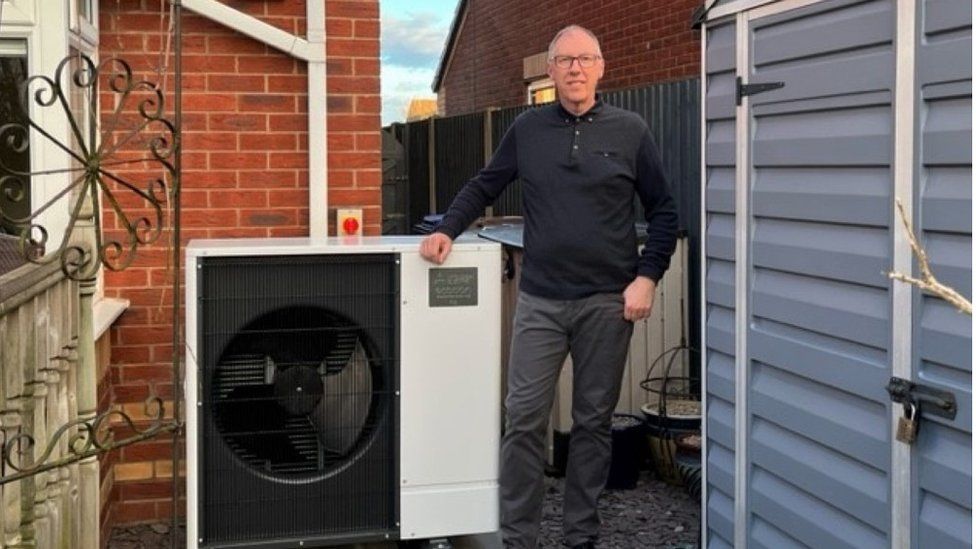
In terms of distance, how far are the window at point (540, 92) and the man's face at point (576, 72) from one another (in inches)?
326

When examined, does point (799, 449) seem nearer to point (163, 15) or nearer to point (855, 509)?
point (855, 509)

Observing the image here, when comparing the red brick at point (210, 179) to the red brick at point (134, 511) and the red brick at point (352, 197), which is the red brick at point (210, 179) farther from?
the red brick at point (134, 511)

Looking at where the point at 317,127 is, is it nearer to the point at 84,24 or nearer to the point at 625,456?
the point at 84,24

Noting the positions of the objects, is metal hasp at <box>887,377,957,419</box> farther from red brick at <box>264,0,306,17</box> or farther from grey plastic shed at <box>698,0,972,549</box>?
red brick at <box>264,0,306,17</box>

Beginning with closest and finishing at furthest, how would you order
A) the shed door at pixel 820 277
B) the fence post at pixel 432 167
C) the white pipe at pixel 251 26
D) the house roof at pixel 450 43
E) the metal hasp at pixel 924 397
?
the metal hasp at pixel 924 397 < the shed door at pixel 820 277 < the white pipe at pixel 251 26 < the fence post at pixel 432 167 < the house roof at pixel 450 43

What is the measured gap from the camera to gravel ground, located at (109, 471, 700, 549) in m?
4.93

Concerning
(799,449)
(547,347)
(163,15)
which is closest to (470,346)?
(547,347)

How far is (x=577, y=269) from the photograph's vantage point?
4.28 meters

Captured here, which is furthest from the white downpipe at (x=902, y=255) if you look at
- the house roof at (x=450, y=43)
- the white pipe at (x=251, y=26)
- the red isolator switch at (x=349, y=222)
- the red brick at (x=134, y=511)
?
the house roof at (x=450, y=43)

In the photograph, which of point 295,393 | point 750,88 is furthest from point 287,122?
point 750,88

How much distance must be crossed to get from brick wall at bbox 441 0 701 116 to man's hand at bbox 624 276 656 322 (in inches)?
192

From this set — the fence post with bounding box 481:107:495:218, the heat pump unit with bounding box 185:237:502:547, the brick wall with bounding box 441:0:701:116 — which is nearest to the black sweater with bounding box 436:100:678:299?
the heat pump unit with bounding box 185:237:502:547

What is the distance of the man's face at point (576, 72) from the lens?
428 cm

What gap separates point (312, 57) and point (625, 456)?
243 cm
